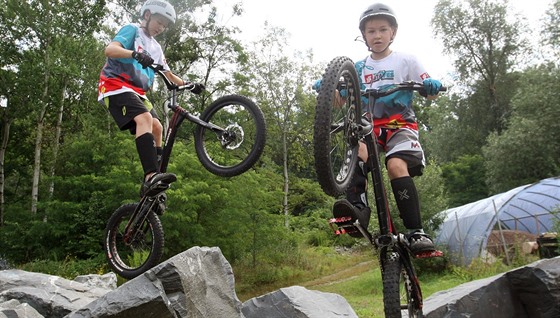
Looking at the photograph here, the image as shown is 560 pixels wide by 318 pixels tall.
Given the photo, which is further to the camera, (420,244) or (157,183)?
(157,183)

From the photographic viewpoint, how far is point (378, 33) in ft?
13.6

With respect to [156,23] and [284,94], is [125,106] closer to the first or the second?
[156,23]

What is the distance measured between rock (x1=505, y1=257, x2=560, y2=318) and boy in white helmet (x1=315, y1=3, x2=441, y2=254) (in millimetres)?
5066

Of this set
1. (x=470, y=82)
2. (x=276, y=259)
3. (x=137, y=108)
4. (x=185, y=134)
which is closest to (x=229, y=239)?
(x=276, y=259)

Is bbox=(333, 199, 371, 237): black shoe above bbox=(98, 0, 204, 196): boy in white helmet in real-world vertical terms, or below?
below

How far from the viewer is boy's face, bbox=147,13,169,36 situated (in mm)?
4505

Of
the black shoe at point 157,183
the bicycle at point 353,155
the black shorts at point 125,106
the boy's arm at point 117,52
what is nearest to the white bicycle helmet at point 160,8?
the boy's arm at point 117,52

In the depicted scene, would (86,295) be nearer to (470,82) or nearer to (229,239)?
(229,239)

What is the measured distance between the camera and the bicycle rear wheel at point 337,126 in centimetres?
324

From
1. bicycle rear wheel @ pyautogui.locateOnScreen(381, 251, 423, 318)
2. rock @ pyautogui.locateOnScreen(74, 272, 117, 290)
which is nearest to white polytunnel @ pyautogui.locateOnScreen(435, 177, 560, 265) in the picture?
rock @ pyautogui.locateOnScreen(74, 272, 117, 290)

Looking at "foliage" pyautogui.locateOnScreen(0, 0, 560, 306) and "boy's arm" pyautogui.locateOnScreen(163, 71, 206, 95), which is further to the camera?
"foliage" pyautogui.locateOnScreen(0, 0, 560, 306)

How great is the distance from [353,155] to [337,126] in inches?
11.5

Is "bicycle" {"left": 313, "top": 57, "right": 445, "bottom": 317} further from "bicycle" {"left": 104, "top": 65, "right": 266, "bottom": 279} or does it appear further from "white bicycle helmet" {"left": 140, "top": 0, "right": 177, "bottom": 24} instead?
"white bicycle helmet" {"left": 140, "top": 0, "right": 177, "bottom": 24}

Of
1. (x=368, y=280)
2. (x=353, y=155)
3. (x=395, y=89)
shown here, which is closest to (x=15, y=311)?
(x=353, y=155)
